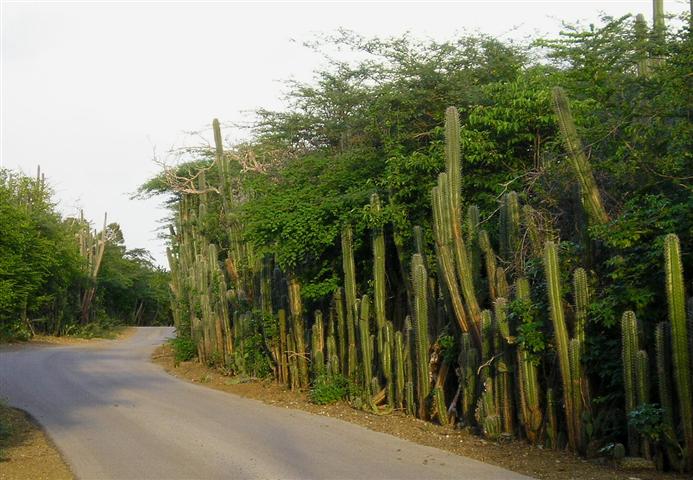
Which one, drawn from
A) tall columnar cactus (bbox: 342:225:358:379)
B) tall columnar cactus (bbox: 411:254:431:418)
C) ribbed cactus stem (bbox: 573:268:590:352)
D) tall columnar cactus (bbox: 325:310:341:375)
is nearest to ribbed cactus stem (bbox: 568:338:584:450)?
ribbed cactus stem (bbox: 573:268:590:352)

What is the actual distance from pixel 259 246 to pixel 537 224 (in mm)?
7405

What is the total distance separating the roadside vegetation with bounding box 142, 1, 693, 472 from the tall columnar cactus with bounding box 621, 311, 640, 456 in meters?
0.02

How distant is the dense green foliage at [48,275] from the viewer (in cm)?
3309

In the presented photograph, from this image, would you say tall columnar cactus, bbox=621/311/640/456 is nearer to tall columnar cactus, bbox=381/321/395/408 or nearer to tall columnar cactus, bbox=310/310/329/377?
tall columnar cactus, bbox=381/321/395/408

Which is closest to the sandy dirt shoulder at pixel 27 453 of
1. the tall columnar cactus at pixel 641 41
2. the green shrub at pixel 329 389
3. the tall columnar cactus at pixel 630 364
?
the green shrub at pixel 329 389

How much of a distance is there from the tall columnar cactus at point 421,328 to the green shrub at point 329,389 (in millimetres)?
2582

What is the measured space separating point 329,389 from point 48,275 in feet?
92.9

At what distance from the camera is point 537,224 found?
11.6m

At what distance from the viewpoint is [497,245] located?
1372cm

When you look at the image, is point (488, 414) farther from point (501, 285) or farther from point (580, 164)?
point (580, 164)

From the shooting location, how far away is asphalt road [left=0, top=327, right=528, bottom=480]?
9625 millimetres

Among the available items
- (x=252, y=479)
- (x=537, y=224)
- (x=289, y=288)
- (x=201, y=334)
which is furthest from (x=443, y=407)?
(x=201, y=334)

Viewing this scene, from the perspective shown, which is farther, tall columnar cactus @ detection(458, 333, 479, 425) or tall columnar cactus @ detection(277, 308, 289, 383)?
tall columnar cactus @ detection(277, 308, 289, 383)

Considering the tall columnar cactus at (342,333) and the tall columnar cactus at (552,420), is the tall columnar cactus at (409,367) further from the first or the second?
the tall columnar cactus at (552,420)
